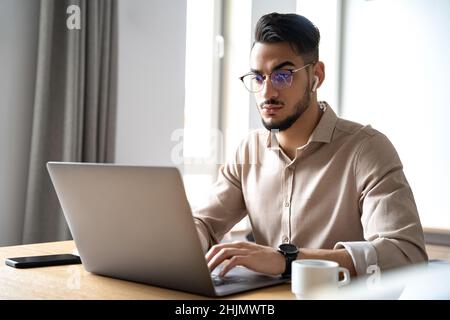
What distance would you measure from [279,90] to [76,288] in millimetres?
873

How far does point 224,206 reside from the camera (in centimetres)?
180

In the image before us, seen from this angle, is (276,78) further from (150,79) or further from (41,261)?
(150,79)

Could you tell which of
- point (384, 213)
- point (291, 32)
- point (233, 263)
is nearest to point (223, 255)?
point (233, 263)

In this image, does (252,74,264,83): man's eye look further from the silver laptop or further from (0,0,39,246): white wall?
(0,0,39,246): white wall

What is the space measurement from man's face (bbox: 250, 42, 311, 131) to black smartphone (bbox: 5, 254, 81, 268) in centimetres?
70

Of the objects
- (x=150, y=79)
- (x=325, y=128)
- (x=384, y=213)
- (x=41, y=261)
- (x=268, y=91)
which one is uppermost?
(x=150, y=79)

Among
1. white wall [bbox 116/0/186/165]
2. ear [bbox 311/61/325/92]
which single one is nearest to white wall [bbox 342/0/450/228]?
white wall [bbox 116/0/186/165]

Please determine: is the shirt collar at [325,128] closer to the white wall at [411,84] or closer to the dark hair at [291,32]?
Result: the dark hair at [291,32]

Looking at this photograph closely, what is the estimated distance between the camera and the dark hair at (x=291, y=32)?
5.50 feet

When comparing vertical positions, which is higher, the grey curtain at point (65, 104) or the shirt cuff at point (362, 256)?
the grey curtain at point (65, 104)

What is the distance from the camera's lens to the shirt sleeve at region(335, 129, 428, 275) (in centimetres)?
124

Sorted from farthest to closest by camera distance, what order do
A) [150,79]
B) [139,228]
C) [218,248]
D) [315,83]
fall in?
[150,79], [315,83], [218,248], [139,228]

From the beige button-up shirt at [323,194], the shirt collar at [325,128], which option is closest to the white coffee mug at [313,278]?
the beige button-up shirt at [323,194]
